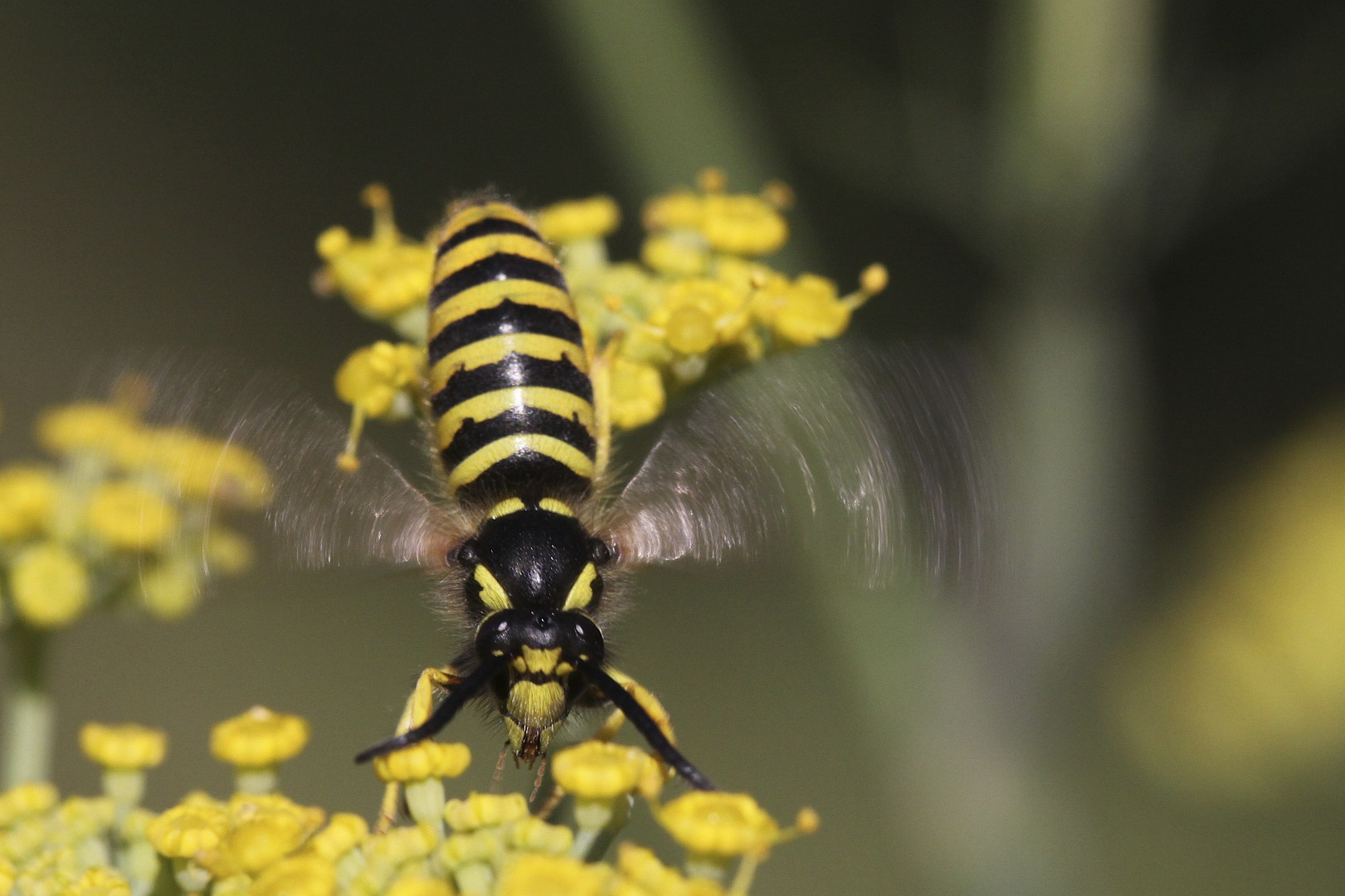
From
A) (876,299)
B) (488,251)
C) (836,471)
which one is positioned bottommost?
(836,471)

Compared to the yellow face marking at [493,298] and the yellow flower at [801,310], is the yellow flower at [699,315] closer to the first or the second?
the yellow flower at [801,310]

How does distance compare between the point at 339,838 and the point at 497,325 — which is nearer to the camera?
the point at 339,838

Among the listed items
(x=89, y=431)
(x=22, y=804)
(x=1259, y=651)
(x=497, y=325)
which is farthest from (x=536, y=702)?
(x=1259, y=651)

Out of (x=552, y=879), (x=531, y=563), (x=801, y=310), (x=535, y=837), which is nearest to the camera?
(x=552, y=879)

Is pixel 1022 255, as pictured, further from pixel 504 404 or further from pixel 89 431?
pixel 89 431

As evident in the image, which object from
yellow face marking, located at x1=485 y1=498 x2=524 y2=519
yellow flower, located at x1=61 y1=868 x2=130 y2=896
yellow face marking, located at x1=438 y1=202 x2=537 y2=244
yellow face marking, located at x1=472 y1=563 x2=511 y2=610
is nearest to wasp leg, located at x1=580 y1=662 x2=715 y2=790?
yellow face marking, located at x1=472 y1=563 x2=511 y2=610

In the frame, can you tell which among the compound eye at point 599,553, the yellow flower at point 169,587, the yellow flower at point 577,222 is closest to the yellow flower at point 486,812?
the compound eye at point 599,553
